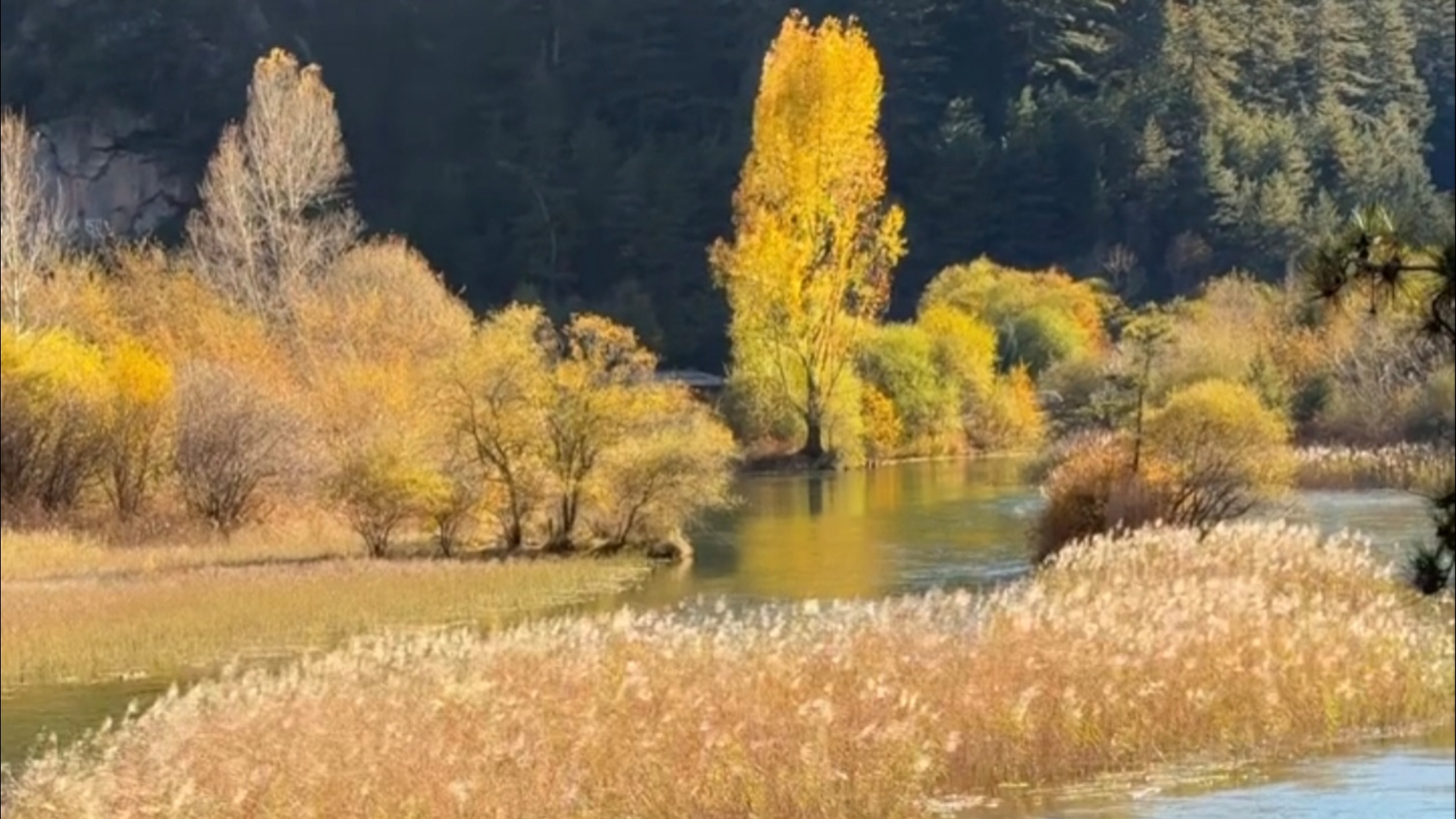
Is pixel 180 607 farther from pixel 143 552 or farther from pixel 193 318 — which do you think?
pixel 193 318

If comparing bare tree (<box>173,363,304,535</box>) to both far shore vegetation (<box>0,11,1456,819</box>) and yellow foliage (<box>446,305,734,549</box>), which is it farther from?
yellow foliage (<box>446,305,734,549</box>)

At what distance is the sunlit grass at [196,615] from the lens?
46.1ft

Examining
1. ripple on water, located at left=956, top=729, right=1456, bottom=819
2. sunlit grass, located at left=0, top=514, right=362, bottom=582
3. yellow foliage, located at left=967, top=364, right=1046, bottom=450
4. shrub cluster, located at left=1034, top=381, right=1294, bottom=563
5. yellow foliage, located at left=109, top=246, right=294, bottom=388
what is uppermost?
yellow foliage, located at left=109, top=246, right=294, bottom=388

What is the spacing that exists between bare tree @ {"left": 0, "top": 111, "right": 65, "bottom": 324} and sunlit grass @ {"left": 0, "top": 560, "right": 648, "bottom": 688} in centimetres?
208

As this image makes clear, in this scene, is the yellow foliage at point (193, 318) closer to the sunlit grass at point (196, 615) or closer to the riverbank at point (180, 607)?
the riverbank at point (180, 607)

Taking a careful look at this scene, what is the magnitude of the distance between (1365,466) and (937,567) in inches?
124

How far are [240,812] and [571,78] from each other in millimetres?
7714

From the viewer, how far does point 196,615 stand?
14.4 m

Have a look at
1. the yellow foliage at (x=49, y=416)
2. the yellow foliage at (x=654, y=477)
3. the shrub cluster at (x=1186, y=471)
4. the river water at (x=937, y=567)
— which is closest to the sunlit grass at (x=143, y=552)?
the yellow foliage at (x=49, y=416)

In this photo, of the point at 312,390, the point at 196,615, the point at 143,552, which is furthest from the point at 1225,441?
the point at 143,552

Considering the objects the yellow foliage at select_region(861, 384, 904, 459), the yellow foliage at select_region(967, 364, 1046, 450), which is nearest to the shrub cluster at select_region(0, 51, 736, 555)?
the yellow foliage at select_region(861, 384, 904, 459)

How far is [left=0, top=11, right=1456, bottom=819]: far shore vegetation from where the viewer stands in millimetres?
7211

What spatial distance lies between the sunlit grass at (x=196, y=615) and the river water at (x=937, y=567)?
0.50m

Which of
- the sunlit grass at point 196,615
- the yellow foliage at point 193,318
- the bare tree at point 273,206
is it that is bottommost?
the sunlit grass at point 196,615
